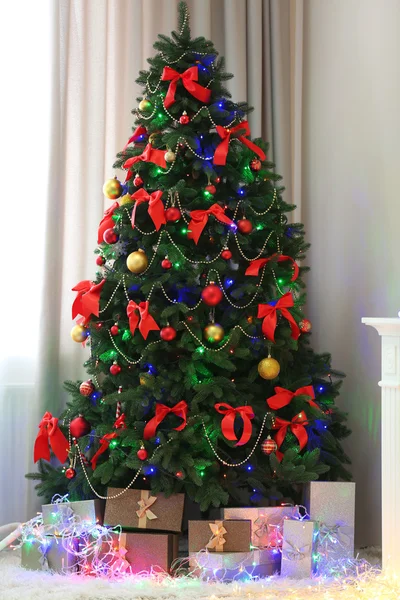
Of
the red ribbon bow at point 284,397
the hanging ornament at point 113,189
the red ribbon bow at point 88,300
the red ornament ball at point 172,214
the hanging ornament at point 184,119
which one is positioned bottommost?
the red ribbon bow at point 284,397

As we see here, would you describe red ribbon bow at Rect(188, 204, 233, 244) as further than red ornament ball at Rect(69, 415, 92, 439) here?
No

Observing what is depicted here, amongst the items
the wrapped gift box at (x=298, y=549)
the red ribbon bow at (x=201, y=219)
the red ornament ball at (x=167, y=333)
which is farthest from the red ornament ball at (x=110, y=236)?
the wrapped gift box at (x=298, y=549)

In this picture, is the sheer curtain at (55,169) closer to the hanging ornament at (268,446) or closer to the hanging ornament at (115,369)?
the hanging ornament at (115,369)

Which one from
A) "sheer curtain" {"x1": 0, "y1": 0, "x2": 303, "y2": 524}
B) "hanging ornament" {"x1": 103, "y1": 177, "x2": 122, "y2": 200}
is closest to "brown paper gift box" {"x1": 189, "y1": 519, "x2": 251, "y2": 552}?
"sheer curtain" {"x1": 0, "y1": 0, "x2": 303, "y2": 524}

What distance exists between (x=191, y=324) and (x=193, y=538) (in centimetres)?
65

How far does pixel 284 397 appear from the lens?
249 centimetres

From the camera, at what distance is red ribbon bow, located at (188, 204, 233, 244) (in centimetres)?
238

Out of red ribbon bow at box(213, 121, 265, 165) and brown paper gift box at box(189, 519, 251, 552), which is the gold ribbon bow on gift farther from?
red ribbon bow at box(213, 121, 265, 165)

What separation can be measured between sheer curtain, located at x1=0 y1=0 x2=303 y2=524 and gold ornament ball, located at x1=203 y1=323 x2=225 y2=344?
754 mm

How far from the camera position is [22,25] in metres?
2.91

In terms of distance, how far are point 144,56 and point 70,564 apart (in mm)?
1947

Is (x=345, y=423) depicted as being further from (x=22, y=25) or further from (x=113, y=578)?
(x=22, y=25)

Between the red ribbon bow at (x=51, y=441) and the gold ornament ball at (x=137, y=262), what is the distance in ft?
1.89

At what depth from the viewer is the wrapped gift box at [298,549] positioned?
7.50 ft
